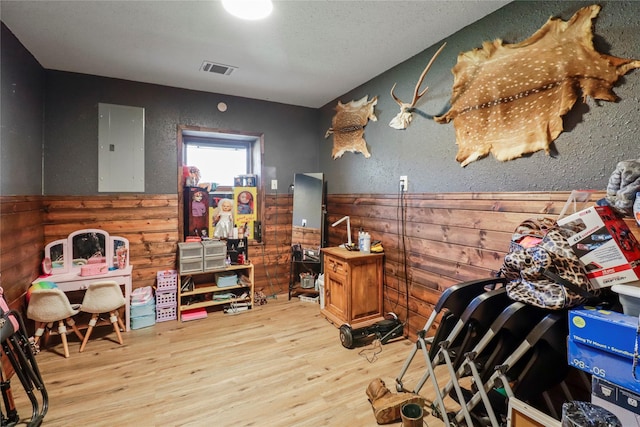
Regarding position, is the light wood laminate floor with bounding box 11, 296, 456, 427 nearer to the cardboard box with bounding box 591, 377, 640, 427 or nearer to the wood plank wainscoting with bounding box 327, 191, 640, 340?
the wood plank wainscoting with bounding box 327, 191, 640, 340

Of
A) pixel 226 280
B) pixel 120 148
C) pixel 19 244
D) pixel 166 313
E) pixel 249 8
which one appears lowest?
pixel 166 313

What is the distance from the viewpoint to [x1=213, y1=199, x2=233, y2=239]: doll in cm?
360

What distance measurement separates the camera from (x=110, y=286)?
254 cm

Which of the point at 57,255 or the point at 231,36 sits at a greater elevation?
the point at 231,36

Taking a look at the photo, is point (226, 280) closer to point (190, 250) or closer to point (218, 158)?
point (190, 250)

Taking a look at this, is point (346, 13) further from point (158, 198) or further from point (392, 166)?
point (158, 198)

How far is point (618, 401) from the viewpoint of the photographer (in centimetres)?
105

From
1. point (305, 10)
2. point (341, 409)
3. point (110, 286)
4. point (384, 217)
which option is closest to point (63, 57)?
point (110, 286)

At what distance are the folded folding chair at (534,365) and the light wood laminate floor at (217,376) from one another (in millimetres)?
537

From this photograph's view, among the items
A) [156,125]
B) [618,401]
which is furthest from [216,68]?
[618,401]

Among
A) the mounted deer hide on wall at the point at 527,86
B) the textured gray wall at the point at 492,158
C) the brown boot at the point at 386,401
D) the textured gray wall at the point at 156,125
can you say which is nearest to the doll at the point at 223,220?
the textured gray wall at the point at 156,125

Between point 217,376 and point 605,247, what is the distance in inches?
94.6

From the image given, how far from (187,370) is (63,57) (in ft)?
9.63

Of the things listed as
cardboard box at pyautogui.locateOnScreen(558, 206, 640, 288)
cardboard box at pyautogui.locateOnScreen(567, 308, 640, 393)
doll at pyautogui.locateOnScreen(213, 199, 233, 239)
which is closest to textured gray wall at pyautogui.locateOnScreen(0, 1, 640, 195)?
cardboard box at pyautogui.locateOnScreen(558, 206, 640, 288)
